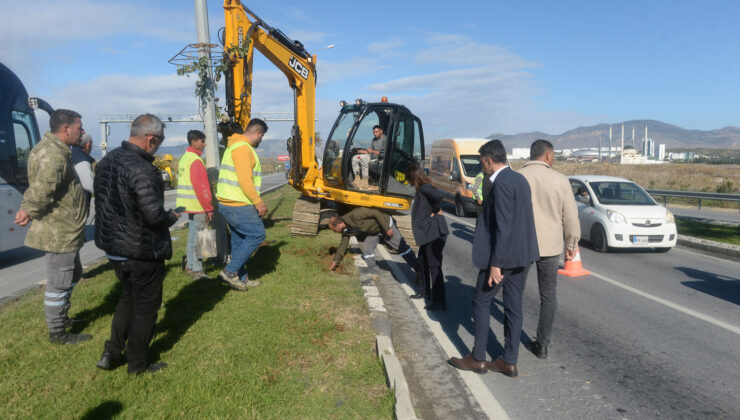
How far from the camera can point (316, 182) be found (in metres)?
10.3

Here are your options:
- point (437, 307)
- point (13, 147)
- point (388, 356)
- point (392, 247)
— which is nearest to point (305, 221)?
point (392, 247)

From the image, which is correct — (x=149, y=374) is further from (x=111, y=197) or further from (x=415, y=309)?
(x=415, y=309)

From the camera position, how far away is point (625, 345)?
5.01 metres

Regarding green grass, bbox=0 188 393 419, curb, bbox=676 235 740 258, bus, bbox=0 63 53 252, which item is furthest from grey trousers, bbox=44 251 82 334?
curb, bbox=676 235 740 258

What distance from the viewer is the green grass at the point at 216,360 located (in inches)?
135

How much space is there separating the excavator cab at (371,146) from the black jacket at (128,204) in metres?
6.03

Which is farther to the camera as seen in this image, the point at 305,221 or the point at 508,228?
the point at 305,221

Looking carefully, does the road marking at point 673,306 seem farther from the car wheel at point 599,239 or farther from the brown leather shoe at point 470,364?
the brown leather shoe at point 470,364

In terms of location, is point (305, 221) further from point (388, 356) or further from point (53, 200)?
point (388, 356)

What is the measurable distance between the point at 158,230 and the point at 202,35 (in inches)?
199

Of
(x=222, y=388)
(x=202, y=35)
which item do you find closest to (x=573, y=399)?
(x=222, y=388)

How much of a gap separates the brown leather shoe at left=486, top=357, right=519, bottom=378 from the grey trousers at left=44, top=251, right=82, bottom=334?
402 centimetres

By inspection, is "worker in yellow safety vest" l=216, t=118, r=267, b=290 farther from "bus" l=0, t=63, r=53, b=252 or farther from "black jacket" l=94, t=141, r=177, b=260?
"bus" l=0, t=63, r=53, b=252

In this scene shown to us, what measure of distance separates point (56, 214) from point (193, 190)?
2.16 meters
